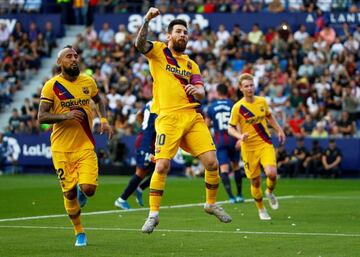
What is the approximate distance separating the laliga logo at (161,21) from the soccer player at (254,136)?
21246 mm

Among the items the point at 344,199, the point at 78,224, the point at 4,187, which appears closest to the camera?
the point at 78,224

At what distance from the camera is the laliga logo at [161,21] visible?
133ft

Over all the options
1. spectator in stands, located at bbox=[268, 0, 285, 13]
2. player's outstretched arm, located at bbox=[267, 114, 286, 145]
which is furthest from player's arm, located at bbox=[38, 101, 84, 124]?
spectator in stands, located at bbox=[268, 0, 285, 13]

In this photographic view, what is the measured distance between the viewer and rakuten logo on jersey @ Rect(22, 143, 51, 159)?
38.2 meters

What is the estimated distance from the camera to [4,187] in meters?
28.5

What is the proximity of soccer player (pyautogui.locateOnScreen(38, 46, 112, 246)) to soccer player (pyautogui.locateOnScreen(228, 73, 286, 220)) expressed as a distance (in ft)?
15.1

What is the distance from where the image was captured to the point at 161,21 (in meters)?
41.2

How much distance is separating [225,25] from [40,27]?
8730 mm

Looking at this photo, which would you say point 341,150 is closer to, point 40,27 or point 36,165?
point 36,165

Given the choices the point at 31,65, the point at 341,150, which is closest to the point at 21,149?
the point at 31,65

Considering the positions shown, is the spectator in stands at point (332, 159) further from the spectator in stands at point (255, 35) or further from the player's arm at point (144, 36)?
the player's arm at point (144, 36)

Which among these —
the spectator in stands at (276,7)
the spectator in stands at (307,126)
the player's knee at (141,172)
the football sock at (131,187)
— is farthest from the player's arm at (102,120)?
the spectator in stands at (276,7)

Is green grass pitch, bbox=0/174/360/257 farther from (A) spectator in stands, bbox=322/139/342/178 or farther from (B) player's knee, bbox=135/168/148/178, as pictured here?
(A) spectator in stands, bbox=322/139/342/178

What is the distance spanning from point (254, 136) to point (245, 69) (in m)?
18.3
